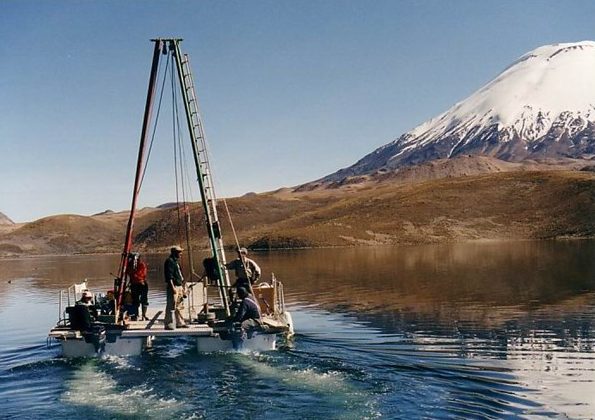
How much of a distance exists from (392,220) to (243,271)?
11334cm

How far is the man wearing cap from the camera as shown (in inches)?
852

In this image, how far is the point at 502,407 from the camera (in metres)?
14.6

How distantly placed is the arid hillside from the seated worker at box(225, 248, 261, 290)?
9556cm

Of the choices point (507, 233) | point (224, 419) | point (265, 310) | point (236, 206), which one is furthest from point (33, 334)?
point (236, 206)

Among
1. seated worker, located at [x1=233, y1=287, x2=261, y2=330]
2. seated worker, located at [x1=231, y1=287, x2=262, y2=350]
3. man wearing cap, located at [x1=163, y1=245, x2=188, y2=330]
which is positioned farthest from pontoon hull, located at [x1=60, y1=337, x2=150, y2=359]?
seated worker, located at [x1=233, y1=287, x2=261, y2=330]

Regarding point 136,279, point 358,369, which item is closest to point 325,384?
point 358,369

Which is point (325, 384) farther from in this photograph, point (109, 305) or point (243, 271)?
point (109, 305)

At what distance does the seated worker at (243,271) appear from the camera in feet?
74.2

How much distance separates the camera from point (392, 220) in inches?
5285

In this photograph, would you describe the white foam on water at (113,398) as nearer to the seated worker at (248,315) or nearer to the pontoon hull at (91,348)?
the pontoon hull at (91,348)

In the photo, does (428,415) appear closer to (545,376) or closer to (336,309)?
(545,376)

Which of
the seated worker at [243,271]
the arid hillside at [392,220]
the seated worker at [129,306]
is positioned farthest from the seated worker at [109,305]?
the arid hillside at [392,220]

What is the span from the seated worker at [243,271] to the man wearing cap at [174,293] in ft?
6.09

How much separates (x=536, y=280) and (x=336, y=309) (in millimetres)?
17343
